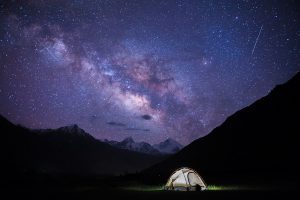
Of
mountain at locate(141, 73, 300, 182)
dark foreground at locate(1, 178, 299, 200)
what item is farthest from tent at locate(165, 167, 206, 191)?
mountain at locate(141, 73, 300, 182)

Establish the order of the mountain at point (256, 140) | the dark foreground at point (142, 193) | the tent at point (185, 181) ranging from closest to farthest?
the dark foreground at point (142, 193) < the tent at point (185, 181) < the mountain at point (256, 140)

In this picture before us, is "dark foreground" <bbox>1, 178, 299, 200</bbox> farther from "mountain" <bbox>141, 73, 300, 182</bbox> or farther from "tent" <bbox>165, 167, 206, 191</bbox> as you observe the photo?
"mountain" <bbox>141, 73, 300, 182</bbox>

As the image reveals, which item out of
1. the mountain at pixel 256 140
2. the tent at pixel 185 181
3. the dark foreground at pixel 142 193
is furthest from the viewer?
the mountain at pixel 256 140

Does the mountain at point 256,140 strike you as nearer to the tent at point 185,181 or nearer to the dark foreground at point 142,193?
the tent at point 185,181

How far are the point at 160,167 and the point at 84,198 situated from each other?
15899 centimetres

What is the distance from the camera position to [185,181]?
2769 centimetres

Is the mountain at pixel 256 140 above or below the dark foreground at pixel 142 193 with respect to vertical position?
above

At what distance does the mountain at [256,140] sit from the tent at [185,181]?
43618 mm

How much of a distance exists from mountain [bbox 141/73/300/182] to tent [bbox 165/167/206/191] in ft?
143

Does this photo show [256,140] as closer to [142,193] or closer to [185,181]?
[185,181]

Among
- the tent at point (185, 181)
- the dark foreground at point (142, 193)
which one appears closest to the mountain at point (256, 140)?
the tent at point (185, 181)

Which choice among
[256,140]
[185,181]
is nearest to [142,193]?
[185,181]

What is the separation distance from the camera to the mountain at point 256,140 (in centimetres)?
8594

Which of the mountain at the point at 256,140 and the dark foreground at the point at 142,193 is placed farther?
the mountain at the point at 256,140
